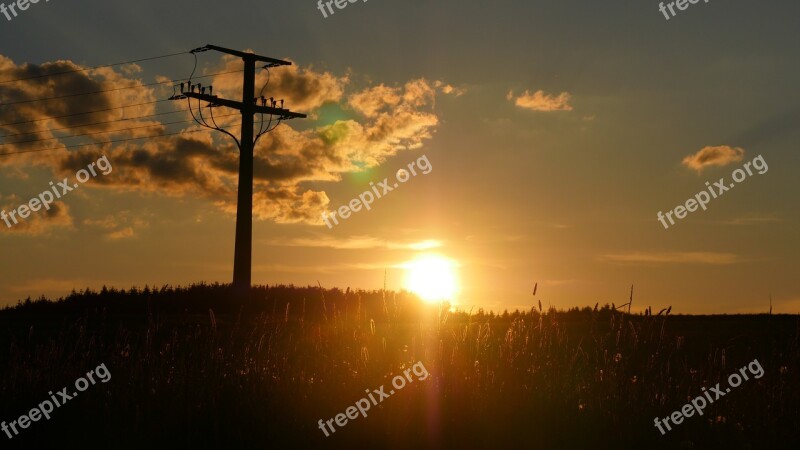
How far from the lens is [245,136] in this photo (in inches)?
1240

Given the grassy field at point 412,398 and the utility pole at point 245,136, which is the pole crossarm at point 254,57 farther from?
the grassy field at point 412,398

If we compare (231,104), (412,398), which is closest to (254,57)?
(231,104)

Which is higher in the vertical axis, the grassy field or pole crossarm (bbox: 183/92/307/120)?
pole crossarm (bbox: 183/92/307/120)

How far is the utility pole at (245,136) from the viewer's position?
3014 cm

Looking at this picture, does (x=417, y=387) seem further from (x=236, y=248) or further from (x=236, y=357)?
(x=236, y=248)

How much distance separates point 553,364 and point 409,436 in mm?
2641

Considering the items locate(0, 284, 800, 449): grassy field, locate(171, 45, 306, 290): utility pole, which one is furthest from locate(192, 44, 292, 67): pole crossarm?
locate(0, 284, 800, 449): grassy field

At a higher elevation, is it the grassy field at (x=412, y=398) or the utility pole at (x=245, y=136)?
the utility pole at (x=245, y=136)

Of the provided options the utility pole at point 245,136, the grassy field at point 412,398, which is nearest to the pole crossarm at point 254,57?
the utility pole at point 245,136

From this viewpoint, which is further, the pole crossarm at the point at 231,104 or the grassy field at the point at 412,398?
the pole crossarm at the point at 231,104

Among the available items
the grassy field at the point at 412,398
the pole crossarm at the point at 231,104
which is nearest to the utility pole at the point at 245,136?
the pole crossarm at the point at 231,104

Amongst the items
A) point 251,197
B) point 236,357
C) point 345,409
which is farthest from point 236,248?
point 345,409

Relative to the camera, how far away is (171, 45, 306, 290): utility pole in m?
30.1

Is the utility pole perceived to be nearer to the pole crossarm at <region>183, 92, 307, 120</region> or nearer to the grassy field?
the pole crossarm at <region>183, 92, 307, 120</region>
